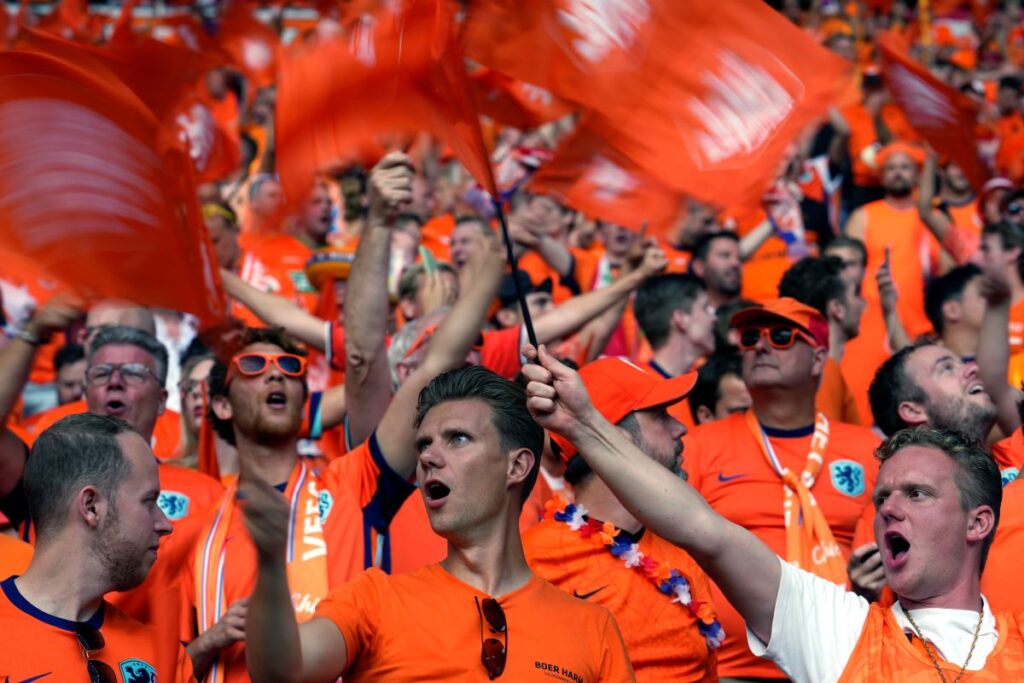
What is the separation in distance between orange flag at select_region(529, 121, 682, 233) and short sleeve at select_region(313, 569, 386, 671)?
9.47 feet

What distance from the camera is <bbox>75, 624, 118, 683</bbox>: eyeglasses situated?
12.4 feet

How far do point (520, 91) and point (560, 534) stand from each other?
10.2ft

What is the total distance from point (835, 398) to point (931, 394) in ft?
4.65

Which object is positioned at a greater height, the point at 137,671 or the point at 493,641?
the point at 493,641

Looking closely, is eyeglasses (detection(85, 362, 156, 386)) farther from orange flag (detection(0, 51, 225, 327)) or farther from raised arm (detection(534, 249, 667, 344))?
raised arm (detection(534, 249, 667, 344))

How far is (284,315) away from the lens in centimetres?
700

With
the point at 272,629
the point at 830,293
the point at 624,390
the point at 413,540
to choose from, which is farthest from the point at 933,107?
the point at 272,629

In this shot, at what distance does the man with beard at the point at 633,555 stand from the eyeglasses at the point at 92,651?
1411 mm

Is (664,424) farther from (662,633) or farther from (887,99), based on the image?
(887,99)

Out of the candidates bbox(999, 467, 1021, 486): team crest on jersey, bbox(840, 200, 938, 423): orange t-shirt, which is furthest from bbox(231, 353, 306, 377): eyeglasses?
bbox(840, 200, 938, 423): orange t-shirt

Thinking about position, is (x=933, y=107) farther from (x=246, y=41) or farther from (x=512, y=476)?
(x=246, y=41)

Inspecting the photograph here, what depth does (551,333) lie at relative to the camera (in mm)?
6516

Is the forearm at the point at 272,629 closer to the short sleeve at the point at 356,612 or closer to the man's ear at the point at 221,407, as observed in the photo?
the short sleeve at the point at 356,612

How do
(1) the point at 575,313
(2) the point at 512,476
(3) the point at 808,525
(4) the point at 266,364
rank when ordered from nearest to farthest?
(2) the point at 512,476, (4) the point at 266,364, (3) the point at 808,525, (1) the point at 575,313
